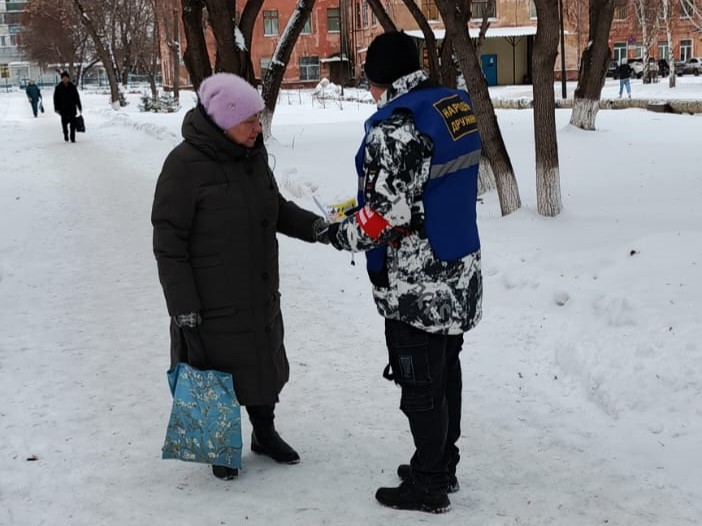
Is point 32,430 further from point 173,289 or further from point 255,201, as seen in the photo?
point 255,201

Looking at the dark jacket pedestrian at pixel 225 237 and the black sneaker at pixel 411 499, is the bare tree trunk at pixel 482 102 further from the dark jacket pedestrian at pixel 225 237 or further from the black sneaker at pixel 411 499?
the black sneaker at pixel 411 499

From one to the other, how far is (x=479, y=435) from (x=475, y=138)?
5.62 ft

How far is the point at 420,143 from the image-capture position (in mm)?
3186

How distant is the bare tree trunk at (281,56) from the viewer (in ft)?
51.4

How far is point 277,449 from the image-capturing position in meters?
4.10

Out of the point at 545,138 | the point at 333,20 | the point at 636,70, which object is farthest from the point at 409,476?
the point at 333,20

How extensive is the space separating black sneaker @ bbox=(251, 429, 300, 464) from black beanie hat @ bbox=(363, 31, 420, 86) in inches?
69.3

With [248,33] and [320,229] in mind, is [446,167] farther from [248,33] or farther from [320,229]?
[248,33]

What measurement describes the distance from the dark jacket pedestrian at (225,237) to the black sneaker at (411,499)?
669 millimetres

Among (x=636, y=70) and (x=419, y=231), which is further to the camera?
(x=636, y=70)

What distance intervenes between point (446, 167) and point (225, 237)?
3.34 ft

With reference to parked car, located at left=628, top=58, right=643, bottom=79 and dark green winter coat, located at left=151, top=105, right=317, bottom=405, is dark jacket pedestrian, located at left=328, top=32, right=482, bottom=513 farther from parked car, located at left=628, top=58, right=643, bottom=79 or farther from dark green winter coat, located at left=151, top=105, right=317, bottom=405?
parked car, located at left=628, top=58, right=643, bottom=79

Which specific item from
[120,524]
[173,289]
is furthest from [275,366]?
[120,524]

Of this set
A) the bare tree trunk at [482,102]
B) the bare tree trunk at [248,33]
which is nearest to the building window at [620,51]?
the bare tree trunk at [248,33]
